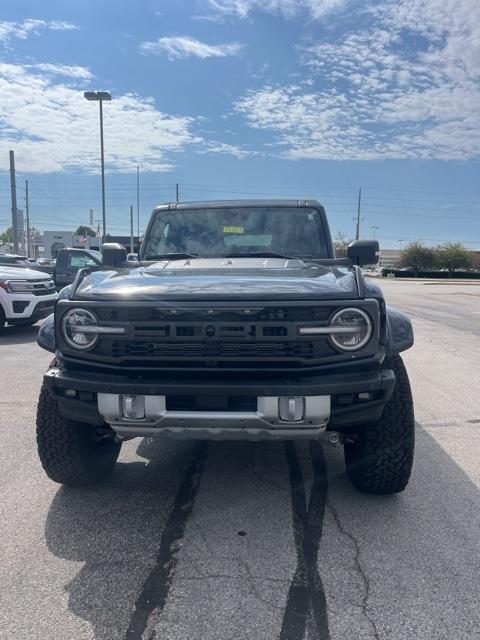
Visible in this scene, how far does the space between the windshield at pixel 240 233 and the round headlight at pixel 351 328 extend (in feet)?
5.53

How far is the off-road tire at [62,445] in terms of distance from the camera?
3297mm

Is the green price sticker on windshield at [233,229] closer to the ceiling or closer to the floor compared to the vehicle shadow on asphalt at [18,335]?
closer to the ceiling

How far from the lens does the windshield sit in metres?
4.48

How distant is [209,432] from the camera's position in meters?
2.77

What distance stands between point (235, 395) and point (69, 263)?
1173cm

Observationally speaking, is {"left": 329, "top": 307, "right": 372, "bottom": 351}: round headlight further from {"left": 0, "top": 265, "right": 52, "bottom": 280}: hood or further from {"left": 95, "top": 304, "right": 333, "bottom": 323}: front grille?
{"left": 0, "top": 265, "right": 52, "bottom": 280}: hood

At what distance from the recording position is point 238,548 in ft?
9.17

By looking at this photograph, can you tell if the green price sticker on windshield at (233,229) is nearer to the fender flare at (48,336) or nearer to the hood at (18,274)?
the fender flare at (48,336)

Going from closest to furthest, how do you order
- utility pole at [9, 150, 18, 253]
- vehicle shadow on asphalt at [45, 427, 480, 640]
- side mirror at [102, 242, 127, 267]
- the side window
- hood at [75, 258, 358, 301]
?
vehicle shadow on asphalt at [45, 427, 480, 640], hood at [75, 258, 358, 301], side mirror at [102, 242, 127, 267], the side window, utility pole at [9, 150, 18, 253]

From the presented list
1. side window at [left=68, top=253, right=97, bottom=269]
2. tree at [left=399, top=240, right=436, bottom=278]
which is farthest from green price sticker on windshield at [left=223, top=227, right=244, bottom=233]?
tree at [left=399, top=240, right=436, bottom=278]

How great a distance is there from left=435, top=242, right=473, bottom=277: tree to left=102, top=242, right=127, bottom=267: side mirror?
7904 cm

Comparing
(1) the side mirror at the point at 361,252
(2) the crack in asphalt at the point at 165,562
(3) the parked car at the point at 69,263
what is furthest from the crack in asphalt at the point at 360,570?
(3) the parked car at the point at 69,263

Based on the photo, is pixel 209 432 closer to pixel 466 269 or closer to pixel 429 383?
pixel 429 383

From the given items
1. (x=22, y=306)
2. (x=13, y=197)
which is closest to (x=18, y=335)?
(x=22, y=306)
